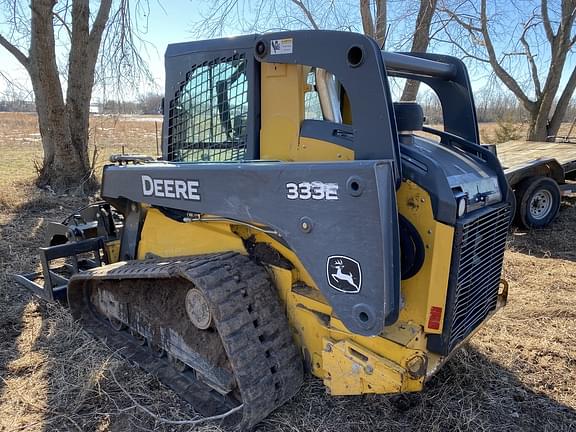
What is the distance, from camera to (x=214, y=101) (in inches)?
116

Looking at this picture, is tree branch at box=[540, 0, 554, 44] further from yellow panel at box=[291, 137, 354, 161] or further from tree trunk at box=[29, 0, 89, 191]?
yellow panel at box=[291, 137, 354, 161]

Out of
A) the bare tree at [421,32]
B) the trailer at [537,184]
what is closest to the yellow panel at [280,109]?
the trailer at [537,184]

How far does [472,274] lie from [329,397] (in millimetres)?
1139

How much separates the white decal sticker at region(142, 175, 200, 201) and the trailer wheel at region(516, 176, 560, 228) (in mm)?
6075

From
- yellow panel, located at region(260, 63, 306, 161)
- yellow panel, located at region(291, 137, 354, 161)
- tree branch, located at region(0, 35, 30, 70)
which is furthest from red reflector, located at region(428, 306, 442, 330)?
tree branch, located at region(0, 35, 30, 70)

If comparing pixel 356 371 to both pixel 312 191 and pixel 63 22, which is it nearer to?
pixel 312 191

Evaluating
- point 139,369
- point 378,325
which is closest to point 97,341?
point 139,369

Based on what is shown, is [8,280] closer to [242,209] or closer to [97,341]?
[97,341]

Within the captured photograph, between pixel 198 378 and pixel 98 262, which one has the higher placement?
pixel 98 262

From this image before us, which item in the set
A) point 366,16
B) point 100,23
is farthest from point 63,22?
point 366,16

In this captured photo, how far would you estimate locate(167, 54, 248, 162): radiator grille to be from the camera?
2.79m

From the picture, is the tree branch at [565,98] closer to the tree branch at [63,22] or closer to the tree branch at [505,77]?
the tree branch at [505,77]

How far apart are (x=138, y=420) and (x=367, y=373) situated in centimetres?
138

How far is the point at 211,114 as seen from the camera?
2980 millimetres
